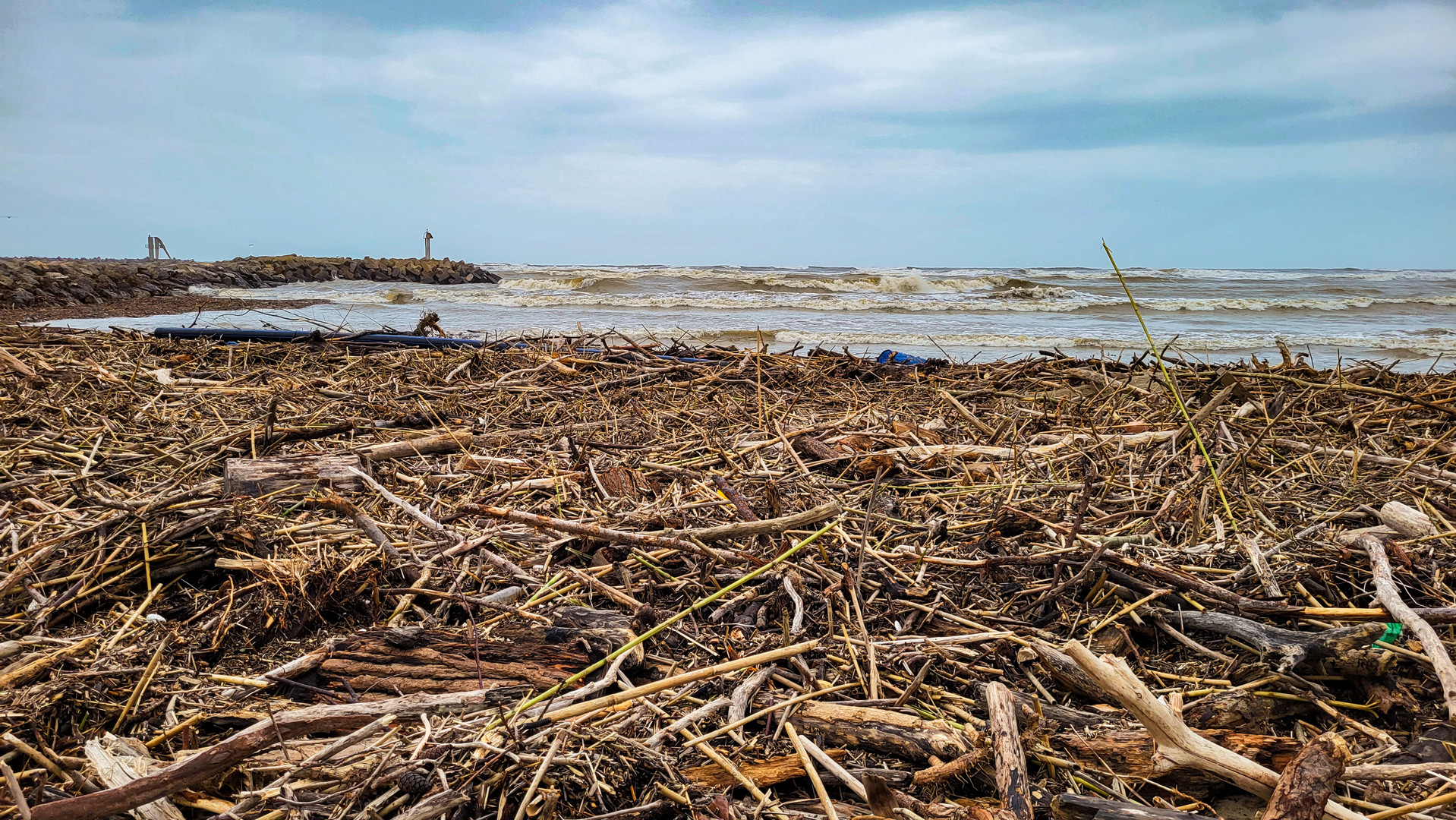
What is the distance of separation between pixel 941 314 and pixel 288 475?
16.0 m

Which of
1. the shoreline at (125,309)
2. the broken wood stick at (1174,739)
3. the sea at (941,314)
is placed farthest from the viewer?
the shoreline at (125,309)

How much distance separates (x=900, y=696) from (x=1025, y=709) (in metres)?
0.25

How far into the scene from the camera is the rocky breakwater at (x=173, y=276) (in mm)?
15898

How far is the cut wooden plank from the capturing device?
2.63 m

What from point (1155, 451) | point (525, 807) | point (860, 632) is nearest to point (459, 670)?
point (525, 807)

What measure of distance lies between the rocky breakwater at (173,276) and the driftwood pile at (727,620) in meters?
15.9

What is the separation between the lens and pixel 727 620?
200 centimetres

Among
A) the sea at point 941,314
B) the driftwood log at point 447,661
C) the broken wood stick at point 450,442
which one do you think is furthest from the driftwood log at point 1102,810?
the broken wood stick at point 450,442

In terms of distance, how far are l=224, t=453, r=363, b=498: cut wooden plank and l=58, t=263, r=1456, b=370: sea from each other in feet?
9.10

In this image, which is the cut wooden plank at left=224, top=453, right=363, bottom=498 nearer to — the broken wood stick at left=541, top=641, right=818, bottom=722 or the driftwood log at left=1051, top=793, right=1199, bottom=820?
the broken wood stick at left=541, top=641, right=818, bottom=722

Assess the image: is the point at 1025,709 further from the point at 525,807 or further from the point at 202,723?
the point at 202,723

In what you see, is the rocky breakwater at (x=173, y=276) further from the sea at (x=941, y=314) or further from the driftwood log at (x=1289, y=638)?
the driftwood log at (x=1289, y=638)

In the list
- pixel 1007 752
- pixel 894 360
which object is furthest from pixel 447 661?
pixel 894 360

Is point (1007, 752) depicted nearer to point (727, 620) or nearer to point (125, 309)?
point (727, 620)
